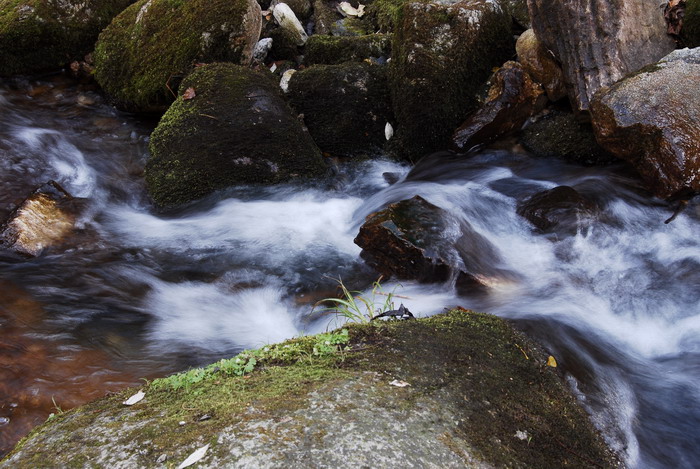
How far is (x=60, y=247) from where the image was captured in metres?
4.92

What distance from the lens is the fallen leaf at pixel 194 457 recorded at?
1.67 metres

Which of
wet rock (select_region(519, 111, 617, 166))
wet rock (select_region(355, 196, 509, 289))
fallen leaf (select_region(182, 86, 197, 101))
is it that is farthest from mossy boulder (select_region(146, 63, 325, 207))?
wet rock (select_region(519, 111, 617, 166))

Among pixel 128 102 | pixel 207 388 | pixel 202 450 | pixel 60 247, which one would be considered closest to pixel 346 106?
pixel 128 102

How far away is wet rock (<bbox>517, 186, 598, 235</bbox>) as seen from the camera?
17.0ft

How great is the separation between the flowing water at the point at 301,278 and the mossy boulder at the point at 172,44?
0.74m

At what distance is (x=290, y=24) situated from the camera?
333 inches

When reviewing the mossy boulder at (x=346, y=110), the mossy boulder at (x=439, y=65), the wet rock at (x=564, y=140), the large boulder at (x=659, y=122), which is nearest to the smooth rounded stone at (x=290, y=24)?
the mossy boulder at (x=346, y=110)

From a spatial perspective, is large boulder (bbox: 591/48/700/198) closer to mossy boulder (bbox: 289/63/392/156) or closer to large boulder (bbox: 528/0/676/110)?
large boulder (bbox: 528/0/676/110)

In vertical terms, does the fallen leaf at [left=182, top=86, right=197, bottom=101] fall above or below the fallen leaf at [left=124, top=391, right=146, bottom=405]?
above

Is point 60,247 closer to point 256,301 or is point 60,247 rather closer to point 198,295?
point 198,295

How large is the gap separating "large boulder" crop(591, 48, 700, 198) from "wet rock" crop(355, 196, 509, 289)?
5.94ft

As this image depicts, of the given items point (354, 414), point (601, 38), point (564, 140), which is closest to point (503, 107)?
point (564, 140)

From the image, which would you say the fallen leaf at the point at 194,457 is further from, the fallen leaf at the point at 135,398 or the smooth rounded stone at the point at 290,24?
the smooth rounded stone at the point at 290,24

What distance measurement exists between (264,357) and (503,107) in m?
4.91
